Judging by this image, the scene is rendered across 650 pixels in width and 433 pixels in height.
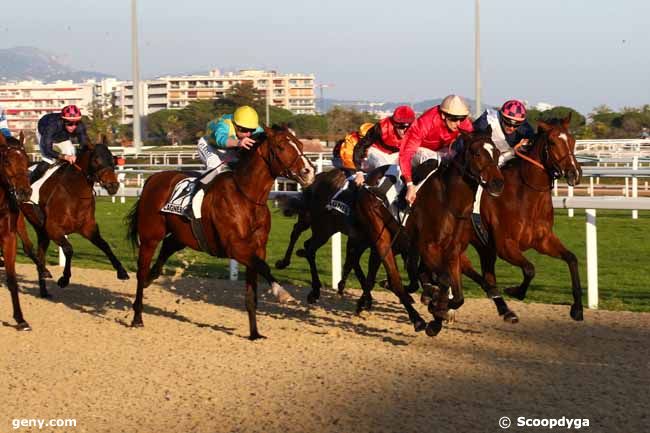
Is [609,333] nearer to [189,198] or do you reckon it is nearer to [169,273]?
[189,198]

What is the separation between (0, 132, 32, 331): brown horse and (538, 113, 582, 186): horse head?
4.17 meters

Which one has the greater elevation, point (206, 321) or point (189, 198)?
point (189, 198)

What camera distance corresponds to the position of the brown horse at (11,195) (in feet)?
27.5

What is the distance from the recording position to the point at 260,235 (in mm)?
8117

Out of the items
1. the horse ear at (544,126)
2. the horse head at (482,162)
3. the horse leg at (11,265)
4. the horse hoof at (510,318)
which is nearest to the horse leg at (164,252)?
the horse leg at (11,265)

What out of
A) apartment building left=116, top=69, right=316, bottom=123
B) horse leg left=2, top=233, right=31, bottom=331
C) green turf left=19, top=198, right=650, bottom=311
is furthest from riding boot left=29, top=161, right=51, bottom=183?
apartment building left=116, top=69, right=316, bottom=123

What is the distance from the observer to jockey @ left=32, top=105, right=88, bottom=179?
35.8 ft

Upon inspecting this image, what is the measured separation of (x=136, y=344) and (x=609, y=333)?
3573mm

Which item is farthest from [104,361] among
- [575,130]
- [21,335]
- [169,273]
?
[575,130]

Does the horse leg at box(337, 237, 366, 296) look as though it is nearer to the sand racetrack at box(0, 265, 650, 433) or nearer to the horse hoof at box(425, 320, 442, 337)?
the sand racetrack at box(0, 265, 650, 433)

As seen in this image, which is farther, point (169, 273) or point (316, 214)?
point (169, 273)

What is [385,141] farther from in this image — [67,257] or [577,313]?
[67,257]

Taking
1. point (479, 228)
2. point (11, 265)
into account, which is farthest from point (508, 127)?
point (11, 265)

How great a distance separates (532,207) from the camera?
811cm
